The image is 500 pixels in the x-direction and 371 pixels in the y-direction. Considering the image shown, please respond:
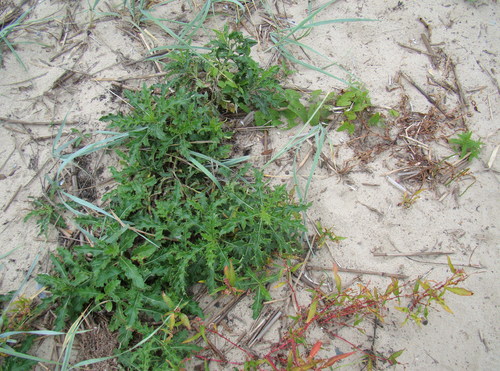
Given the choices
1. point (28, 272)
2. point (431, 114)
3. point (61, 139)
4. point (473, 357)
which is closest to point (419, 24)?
point (431, 114)

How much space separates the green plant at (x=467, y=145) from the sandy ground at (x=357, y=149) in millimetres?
94

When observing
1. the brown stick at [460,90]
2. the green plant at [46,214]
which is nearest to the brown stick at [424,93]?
the brown stick at [460,90]

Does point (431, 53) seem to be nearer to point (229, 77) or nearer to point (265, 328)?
point (229, 77)

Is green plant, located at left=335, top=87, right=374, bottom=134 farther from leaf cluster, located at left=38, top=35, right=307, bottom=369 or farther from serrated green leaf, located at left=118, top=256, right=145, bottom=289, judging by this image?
serrated green leaf, located at left=118, top=256, right=145, bottom=289

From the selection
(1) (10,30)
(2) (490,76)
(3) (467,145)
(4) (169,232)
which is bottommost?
(3) (467,145)

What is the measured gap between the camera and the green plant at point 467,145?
8.57ft

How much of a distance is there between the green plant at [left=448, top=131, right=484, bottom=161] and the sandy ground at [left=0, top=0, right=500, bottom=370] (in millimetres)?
94

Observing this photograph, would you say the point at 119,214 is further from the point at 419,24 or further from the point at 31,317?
the point at 419,24

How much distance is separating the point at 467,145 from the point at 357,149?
79 cm

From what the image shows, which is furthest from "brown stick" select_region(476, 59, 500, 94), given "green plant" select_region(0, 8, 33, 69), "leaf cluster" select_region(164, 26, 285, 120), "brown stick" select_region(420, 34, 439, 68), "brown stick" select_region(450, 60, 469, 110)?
"green plant" select_region(0, 8, 33, 69)

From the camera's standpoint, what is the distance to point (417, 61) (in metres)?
3.05

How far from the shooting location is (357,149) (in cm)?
277

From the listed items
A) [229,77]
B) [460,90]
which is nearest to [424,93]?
[460,90]

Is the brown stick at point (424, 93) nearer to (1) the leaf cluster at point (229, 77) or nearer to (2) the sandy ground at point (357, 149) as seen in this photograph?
(2) the sandy ground at point (357, 149)
